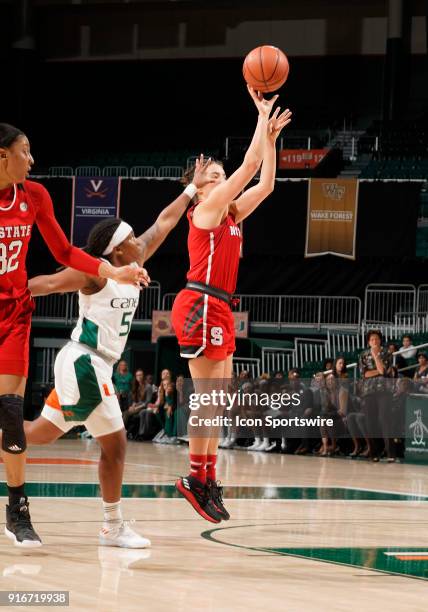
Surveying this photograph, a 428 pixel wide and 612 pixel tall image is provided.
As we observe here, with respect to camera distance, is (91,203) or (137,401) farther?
(91,203)

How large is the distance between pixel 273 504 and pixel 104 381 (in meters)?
3.39

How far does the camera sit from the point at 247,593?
4.62 metres

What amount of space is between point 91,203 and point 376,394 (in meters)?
11.8

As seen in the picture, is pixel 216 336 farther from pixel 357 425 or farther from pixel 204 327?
Result: pixel 357 425

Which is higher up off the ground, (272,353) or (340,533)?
(272,353)

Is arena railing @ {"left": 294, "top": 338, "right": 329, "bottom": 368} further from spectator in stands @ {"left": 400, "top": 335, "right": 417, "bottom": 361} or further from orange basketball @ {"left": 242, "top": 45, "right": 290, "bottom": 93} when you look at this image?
orange basketball @ {"left": 242, "top": 45, "right": 290, "bottom": 93}

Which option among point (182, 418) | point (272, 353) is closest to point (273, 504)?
point (182, 418)

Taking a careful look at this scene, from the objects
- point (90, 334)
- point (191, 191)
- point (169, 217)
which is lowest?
point (90, 334)

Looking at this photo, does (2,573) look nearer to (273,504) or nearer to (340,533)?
(340,533)

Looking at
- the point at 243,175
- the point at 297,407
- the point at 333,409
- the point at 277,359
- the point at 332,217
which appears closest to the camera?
the point at 243,175

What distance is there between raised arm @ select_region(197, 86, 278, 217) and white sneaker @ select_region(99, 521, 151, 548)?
6.66ft

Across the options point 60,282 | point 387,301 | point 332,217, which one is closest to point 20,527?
point 60,282

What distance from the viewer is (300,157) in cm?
2767

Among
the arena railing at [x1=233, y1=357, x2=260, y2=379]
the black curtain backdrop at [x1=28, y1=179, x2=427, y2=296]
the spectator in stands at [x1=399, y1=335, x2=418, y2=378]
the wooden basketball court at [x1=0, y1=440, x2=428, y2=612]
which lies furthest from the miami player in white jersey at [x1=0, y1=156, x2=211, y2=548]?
the black curtain backdrop at [x1=28, y1=179, x2=427, y2=296]
